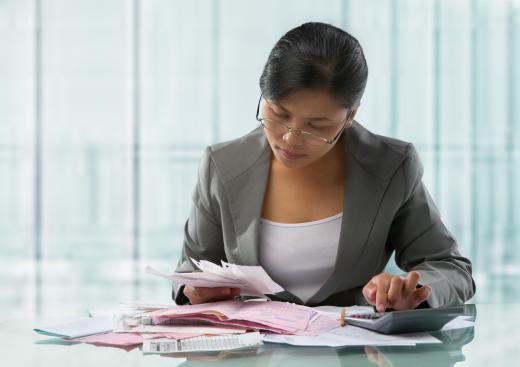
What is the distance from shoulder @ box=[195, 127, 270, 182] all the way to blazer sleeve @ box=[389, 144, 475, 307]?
1.04 ft

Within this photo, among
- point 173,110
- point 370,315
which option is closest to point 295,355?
point 370,315

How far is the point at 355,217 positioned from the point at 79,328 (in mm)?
639

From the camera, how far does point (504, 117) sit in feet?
17.7

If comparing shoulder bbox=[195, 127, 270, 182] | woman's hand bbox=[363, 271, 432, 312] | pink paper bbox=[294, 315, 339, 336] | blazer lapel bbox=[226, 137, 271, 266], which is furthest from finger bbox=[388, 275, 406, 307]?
shoulder bbox=[195, 127, 270, 182]

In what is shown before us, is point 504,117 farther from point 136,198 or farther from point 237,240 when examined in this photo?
point 237,240

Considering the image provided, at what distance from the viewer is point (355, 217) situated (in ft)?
5.67

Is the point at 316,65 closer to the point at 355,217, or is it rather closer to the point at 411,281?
the point at 355,217

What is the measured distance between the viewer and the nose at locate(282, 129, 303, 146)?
1602mm

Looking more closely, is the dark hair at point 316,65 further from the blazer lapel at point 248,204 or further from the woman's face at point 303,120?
the blazer lapel at point 248,204

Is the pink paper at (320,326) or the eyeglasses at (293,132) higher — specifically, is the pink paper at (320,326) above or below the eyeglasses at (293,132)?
below

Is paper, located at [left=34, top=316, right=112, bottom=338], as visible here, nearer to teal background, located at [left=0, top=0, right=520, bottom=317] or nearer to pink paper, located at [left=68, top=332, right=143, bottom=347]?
pink paper, located at [left=68, top=332, right=143, bottom=347]

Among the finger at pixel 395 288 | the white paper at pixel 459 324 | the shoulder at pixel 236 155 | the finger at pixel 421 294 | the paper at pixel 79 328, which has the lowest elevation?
the white paper at pixel 459 324

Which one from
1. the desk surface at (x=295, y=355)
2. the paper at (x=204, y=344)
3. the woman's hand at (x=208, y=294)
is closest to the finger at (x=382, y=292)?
the desk surface at (x=295, y=355)

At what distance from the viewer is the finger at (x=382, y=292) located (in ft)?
4.44
